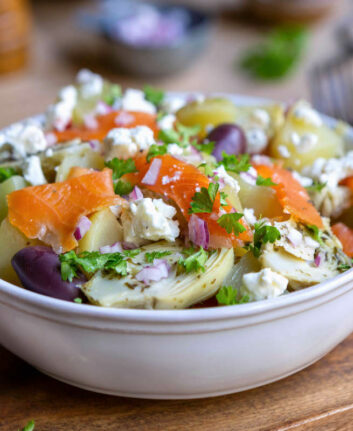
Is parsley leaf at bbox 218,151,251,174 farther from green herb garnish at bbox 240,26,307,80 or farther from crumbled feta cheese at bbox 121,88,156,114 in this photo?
green herb garnish at bbox 240,26,307,80

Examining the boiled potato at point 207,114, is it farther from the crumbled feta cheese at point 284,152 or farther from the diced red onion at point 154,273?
the diced red onion at point 154,273

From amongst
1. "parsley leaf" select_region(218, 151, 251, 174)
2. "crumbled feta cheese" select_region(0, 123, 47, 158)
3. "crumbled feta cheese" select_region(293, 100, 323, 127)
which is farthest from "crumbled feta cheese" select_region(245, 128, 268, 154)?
"crumbled feta cheese" select_region(0, 123, 47, 158)

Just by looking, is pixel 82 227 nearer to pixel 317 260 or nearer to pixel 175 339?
pixel 175 339

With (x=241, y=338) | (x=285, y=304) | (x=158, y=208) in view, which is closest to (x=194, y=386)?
(x=241, y=338)

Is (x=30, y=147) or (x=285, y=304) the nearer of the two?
(x=285, y=304)

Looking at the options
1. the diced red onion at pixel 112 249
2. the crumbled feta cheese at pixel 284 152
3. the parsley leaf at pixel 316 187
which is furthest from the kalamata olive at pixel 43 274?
the crumbled feta cheese at pixel 284 152

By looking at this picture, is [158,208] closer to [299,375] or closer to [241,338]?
[241,338]

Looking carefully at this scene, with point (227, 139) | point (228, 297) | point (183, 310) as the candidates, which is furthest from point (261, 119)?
point (183, 310)
